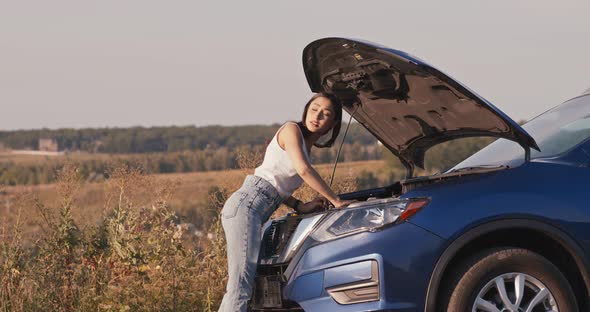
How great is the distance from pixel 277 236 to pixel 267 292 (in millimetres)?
434

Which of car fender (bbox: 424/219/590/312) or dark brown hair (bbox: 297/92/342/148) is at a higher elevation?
dark brown hair (bbox: 297/92/342/148)

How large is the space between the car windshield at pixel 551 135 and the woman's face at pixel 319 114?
1.05 meters

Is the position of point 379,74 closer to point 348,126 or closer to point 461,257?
point 348,126

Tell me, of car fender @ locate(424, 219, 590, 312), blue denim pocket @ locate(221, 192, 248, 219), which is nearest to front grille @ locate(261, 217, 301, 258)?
blue denim pocket @ locate(221, 192, 248, 219)

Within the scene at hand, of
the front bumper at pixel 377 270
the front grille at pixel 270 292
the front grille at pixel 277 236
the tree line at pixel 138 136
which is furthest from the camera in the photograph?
the tree line at pixel 138 136

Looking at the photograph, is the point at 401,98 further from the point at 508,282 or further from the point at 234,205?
the point at 508,282

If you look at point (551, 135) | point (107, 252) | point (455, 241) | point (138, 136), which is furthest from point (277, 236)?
point (138, 136)

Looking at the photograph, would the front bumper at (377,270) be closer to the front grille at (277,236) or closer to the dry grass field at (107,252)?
the front grille at (277,236)

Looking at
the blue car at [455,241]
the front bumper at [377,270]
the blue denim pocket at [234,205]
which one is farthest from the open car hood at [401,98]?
the blue denim pocket at [234,205]

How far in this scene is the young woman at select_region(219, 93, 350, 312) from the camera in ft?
21.2

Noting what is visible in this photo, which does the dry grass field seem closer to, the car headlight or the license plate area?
the license plate area

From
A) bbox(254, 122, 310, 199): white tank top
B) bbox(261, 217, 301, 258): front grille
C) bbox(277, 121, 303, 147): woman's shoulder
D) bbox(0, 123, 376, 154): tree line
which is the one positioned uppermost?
bbox(0, 123, 376, 154): tree line

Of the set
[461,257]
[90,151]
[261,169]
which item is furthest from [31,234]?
[90,151]

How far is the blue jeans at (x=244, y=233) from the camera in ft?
21.2
